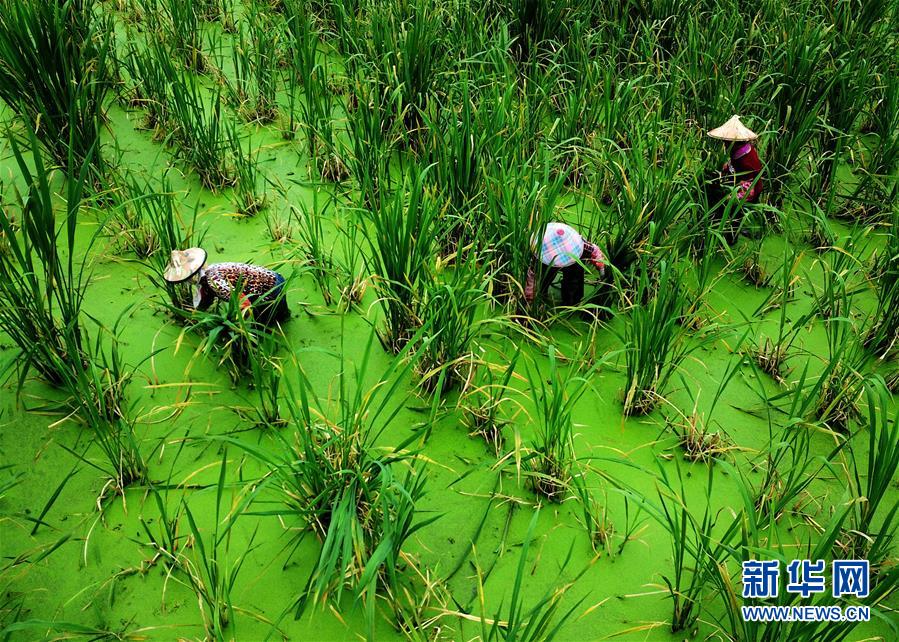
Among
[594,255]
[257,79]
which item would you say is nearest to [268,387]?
[594,255]

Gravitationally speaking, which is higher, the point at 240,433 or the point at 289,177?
the point at 289,177

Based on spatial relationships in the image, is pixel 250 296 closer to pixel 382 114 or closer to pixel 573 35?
pixel 382 114

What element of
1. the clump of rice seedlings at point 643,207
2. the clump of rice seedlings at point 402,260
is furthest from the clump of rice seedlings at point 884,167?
the clump of rice seedlings at point 402,260

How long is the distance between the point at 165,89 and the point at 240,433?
160 centimetres

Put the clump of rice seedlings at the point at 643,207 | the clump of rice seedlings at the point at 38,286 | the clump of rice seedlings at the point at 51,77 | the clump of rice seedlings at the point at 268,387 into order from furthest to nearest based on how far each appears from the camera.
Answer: the clump of rice seedlings at the point at 51,77 < the clump of rice seedlings at the point at 643,207 < the clump of rice seedlings at the point at 268,387 < the clump of rice seedlings at the point at 38,286

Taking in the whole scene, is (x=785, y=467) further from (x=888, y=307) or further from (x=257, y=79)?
(x=257, y=79)

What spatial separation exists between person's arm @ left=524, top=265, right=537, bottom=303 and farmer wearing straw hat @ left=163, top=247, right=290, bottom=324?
0.73m

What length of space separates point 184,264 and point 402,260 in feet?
1.94

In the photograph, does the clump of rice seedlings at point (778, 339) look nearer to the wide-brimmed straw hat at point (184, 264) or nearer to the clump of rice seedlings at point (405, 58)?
the clump of rice seedlings at point (405, 58)

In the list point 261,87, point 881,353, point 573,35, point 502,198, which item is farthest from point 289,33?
point 881,353

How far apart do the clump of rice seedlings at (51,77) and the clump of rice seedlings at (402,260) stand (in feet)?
3.65

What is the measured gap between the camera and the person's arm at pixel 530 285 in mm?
2111

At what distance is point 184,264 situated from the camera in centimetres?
190

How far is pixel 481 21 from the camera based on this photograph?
3.04 meters
